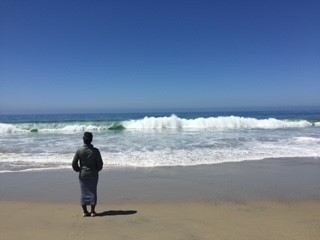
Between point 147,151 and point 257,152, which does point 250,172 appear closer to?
point 257,152

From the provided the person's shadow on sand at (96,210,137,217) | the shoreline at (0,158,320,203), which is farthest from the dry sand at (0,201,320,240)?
the shoreline at (0,158,320,203)

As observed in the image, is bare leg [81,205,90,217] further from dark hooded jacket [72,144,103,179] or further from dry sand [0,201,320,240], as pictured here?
dark hooded jacket [72,144,103,179]

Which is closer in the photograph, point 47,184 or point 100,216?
point 100,216

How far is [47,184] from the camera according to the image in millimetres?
9055

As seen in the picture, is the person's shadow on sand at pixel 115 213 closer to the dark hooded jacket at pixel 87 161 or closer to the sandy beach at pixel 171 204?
the sandy beach at pixel 171 204

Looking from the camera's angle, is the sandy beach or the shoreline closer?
the sandy beach

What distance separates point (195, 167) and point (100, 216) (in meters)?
5.33

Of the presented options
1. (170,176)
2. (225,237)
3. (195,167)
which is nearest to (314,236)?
(225,237)

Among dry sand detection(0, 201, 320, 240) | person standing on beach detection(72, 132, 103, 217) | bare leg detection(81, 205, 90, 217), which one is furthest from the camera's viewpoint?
person standing on beach detection(72, 132, 103, 217)

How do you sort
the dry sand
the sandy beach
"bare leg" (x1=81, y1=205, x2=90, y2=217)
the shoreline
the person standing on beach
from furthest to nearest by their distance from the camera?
the shoreline
the person standing on beach
"bare leg" (x1=81, y1=205, x2=90, y2=217)
the sandy beach
the dry sand

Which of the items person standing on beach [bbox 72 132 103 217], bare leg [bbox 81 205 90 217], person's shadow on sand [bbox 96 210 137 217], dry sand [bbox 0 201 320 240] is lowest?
person's shadow on sand [bbox 96 210 137 217]

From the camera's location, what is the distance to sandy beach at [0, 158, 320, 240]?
214 inches

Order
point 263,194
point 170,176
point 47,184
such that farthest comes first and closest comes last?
point 170,176, point 47,184, point 263,194

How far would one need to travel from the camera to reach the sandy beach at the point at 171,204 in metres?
5.43
